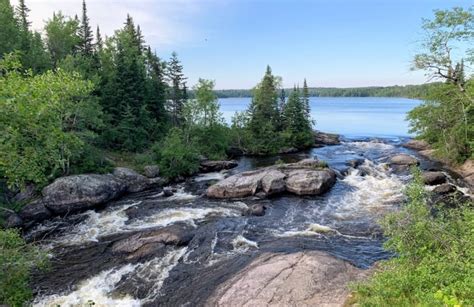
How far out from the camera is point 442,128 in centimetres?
3150

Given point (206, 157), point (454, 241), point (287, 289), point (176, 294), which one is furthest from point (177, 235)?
point (206, 157)

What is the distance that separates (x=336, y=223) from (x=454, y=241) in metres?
10.9

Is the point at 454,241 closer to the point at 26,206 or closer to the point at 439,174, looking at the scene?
the point at 439,174

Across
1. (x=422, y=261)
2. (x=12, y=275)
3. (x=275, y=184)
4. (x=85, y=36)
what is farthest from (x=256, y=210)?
(x=85, y=36)

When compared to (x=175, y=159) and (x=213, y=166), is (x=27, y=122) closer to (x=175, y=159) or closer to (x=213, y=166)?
(x=175, y=159)

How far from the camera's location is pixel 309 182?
24812mm

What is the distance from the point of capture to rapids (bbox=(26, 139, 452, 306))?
41.7 ft

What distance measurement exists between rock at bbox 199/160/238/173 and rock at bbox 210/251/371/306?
2203cm

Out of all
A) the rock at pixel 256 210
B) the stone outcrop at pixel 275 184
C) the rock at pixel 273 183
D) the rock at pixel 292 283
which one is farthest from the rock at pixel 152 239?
the rock at pixel 273 183

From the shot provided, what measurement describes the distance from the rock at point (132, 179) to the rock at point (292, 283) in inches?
690

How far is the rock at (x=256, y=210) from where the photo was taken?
2069 cm

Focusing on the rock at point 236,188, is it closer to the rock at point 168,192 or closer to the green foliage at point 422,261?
the rock at point 168,192

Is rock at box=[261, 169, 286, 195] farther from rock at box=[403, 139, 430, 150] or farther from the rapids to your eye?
rock at box=[403, 139, 430, 150]

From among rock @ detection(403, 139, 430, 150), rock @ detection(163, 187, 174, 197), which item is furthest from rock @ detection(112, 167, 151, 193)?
rock @ detection(403, 139, 430, 150)
